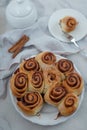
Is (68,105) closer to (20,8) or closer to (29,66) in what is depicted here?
(29,66)

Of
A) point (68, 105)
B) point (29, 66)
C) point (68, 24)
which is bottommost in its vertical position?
point (68, 105)

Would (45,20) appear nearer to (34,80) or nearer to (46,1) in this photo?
(46,1)

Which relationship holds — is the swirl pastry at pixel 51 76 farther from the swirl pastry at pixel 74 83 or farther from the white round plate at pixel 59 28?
the white round plate at pixel 59 28

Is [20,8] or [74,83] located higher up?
[20,8]

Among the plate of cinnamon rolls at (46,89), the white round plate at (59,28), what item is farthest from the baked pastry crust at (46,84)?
the white round plate at (59,28)

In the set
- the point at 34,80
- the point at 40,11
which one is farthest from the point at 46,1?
the point at 34,80

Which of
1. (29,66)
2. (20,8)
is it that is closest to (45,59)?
(29,66)

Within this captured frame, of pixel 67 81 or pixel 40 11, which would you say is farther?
pixel 40 11
